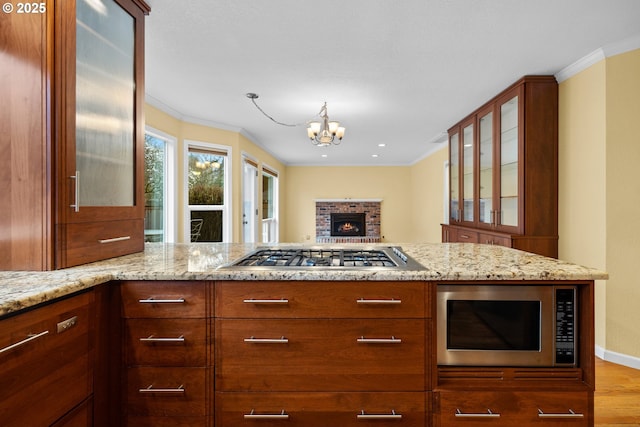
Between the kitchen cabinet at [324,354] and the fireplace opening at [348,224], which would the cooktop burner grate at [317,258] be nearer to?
the kitchen cabinet at [324,354]

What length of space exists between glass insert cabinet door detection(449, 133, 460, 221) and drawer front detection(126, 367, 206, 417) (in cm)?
420

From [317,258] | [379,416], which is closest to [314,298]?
→ [317,258]

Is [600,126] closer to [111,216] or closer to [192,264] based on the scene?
[192,264]

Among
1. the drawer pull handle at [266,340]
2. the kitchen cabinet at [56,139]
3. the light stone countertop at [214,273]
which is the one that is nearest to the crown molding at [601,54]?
the light stone countertop at [214,273]

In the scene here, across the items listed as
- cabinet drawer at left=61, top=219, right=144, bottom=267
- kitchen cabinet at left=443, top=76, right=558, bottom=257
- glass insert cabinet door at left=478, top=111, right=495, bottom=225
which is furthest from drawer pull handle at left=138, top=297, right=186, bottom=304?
glass insert cabinet door at left=478, top=111, right=495, bottom=225

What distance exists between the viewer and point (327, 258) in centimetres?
165

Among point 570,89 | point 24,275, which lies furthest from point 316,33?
point 570,89

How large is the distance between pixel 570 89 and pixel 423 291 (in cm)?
283

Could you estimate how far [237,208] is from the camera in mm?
4730

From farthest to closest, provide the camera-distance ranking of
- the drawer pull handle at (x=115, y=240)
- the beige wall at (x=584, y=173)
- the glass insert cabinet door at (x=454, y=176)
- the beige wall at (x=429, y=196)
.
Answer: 1. the beige wall at (x=429, y=196)
2. the glass insert cabinet door at (x=454, y=176)
3. the beige wall at (x=584, y=173)
4. the drawer pull handle at (x=115, y=240)

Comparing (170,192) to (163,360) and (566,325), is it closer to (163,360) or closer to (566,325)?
(163,360)

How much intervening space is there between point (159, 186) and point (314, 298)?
343 centimetres

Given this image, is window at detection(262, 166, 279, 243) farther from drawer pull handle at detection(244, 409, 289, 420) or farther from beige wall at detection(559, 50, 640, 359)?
drawer pull handle at detection(244, 409, 289, 420)

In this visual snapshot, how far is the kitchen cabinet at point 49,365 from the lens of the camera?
839 mm
